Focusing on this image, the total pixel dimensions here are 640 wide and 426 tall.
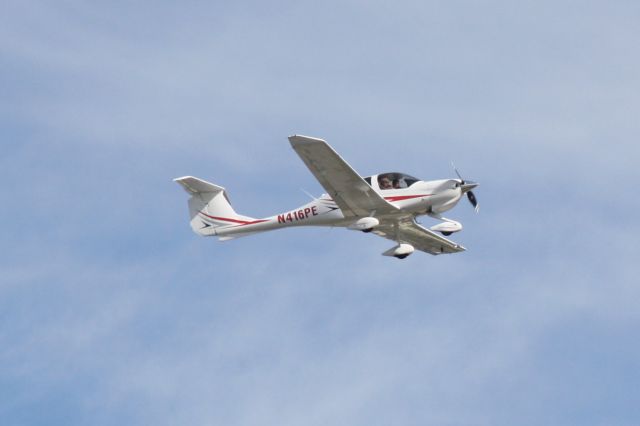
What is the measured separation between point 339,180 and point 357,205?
4.49 feet

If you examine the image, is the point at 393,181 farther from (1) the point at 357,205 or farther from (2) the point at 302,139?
(2) the point at 302,139

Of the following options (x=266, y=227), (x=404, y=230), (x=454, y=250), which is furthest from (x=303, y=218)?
(x=454, y=250)

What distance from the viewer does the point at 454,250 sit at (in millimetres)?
42375

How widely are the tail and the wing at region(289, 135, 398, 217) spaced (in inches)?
231

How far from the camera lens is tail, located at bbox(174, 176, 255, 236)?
41.0 meters

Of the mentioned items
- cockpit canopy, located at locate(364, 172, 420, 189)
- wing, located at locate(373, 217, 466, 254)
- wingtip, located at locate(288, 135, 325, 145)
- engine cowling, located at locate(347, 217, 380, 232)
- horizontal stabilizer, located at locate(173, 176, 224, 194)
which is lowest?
wing, located at locate(373, 217, 466, 254)

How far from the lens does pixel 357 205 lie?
36594mm

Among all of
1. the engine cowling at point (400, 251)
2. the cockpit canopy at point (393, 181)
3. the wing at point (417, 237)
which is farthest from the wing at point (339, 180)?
the wing at point (417, 237)

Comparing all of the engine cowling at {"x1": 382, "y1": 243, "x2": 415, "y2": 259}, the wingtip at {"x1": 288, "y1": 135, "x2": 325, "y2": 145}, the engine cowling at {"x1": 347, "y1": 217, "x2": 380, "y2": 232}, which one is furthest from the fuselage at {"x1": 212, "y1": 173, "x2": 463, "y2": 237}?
the wingtip at {"x1": 288, "y1": 135, "x2": 325, "y2": 145}

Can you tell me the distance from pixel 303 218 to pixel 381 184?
3315 millimetres

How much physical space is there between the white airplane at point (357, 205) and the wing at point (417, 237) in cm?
4

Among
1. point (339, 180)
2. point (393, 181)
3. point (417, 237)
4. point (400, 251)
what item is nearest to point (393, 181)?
point (393, 181)

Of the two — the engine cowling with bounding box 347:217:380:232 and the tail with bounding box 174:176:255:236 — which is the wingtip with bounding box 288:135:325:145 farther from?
the tail with bounding box 174:176:255:236

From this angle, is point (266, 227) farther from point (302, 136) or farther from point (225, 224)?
point (302, 136)
